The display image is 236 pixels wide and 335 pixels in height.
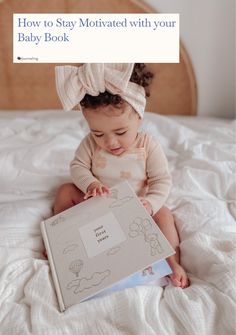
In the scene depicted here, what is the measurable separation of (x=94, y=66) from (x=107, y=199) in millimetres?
286

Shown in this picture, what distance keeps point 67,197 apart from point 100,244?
0.23m

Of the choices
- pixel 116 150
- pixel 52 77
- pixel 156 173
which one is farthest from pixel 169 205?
pixel 52 77

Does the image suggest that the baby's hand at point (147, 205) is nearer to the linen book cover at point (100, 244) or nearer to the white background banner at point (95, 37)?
the linen book cover at point (100, 244)

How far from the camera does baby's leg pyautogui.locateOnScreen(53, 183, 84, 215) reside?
0.89 metres

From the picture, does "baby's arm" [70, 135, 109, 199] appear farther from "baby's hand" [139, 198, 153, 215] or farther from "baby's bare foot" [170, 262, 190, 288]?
A: "baby's bare foot" [170, 262, 190, 288]

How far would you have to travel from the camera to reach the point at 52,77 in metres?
1.43

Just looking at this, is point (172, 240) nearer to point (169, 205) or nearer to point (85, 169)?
point (169, 205)

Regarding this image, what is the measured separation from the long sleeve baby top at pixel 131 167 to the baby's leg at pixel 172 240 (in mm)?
41

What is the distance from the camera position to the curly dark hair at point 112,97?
76cm

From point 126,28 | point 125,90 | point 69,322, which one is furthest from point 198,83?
point 69,322

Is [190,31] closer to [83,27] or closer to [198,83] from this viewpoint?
[198,83]

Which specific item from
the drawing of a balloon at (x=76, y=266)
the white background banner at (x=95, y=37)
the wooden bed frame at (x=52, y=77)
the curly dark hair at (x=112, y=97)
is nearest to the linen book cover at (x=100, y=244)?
the drawing of a balloon at (x=76, y=266)

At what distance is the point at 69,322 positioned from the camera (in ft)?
1.93

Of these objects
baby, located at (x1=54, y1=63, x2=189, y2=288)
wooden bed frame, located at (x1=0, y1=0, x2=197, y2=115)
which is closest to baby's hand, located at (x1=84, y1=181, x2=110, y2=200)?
baby, located at (x1=54, y1=63, x2=189, y2=288)
